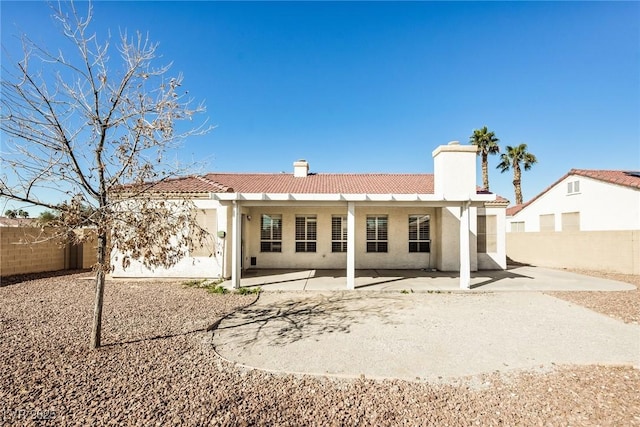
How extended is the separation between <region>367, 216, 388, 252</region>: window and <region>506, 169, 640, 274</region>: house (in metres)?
10.1

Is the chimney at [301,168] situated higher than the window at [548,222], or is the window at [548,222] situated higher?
the chimney at [301,168]

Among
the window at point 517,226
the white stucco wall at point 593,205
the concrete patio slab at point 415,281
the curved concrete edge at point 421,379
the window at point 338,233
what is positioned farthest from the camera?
the window at point 517,226

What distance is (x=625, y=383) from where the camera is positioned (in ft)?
12.3

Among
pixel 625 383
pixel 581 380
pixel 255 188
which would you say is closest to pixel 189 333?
pixel 581 380

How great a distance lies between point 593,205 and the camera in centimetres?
1570

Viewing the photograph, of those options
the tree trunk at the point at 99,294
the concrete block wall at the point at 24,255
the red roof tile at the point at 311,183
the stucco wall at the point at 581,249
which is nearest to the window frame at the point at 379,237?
the red roof tile at the point at 311,183

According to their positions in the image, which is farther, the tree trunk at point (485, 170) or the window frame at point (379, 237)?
the tree trunk at point (485, 170)

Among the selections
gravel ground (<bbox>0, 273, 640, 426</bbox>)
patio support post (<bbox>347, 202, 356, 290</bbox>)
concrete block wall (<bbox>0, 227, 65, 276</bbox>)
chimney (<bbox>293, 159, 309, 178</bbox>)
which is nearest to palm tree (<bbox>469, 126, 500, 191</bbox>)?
chimney (<bbox>293, 159, 309, 178</bbox>)

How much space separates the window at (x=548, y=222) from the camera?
1817 centimetres

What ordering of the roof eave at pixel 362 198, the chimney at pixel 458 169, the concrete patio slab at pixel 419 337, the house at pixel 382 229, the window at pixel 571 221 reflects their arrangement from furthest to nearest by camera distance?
the window at pixel 571 221, the house at pixel 382 229, the chimney at pixel 458 169, the roof eave at pixel 362 198, the concrete patio slab at pixel 419 337

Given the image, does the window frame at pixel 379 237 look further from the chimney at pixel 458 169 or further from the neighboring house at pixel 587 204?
the neighboring house at pixel 587 204

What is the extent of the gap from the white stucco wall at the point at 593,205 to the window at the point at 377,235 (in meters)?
11.9

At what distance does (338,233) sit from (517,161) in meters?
25.9

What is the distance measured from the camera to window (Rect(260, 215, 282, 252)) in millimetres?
13508
